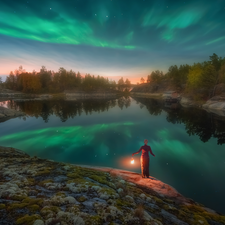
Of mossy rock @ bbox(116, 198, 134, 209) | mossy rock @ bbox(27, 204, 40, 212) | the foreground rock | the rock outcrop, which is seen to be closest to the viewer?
mossy rock @ bbox(27, 204, 40, 212)

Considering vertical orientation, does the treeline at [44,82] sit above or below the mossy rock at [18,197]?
above

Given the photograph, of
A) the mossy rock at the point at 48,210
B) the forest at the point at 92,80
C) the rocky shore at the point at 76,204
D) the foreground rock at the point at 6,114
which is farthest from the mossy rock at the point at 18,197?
the forest at the point at 92,80

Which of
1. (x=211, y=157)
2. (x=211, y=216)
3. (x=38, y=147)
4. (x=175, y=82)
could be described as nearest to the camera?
(x=211, y=216)

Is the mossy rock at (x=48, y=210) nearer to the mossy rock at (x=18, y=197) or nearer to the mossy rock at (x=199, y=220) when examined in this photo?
the mossy rock at (x=18, y=197)

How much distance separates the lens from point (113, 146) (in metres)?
22.1

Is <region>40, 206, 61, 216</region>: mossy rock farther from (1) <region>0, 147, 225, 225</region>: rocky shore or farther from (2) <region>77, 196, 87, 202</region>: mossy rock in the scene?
(2) <region>77, 196, 87, 202</region>: mossy rock

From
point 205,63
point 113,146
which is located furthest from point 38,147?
point 205,63

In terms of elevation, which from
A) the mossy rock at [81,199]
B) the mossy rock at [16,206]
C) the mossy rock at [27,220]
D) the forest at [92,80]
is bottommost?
the mossy rock at [81,199]

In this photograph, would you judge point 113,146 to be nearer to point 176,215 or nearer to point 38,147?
point 38,147

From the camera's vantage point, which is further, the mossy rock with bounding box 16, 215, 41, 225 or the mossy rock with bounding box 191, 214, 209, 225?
the mossy rock with bounding box 191, 214, 209, 225

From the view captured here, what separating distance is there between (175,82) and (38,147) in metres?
159

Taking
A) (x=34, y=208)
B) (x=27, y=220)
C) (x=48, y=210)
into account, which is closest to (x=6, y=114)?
(x=34, y=208)

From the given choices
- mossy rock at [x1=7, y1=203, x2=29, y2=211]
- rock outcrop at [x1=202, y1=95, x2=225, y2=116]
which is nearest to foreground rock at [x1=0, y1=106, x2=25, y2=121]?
mossy rock at [x1=7, y1=203, x2=29, y2=211]

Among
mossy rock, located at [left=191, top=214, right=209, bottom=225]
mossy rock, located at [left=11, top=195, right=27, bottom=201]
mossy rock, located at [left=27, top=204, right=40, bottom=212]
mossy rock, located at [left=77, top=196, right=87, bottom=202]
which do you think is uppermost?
mossy rock, located at [left=27, top=204, right=40, bottom=212]
